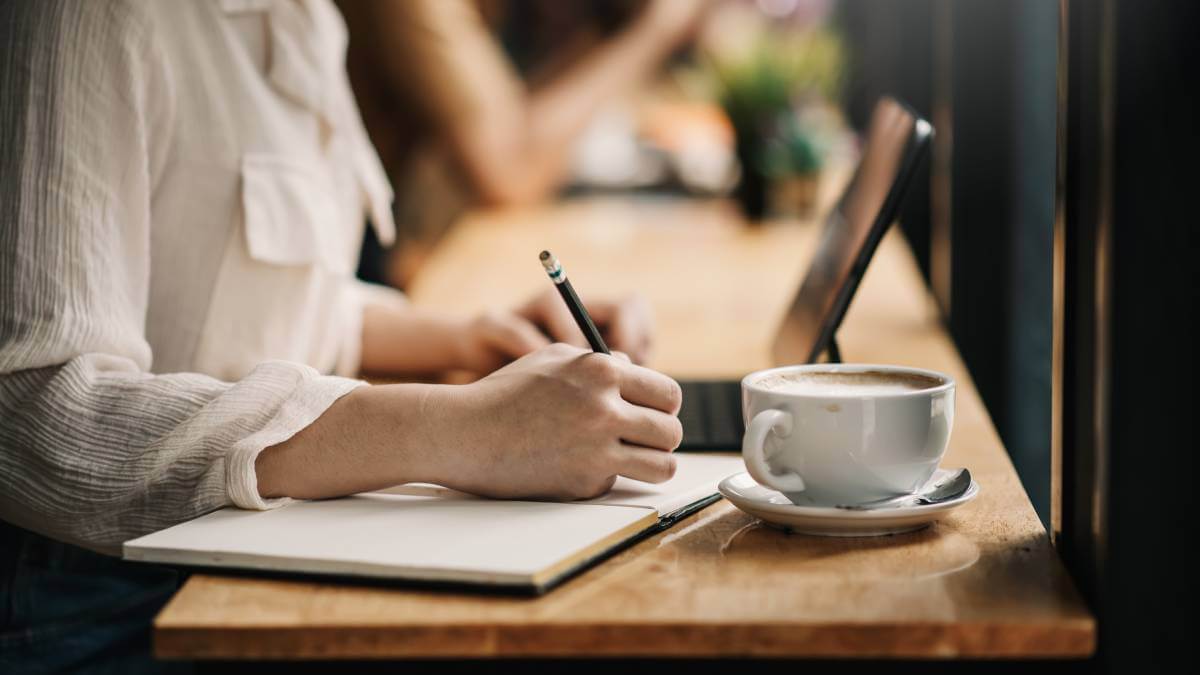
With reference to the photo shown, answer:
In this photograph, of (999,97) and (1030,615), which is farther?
(999,97)

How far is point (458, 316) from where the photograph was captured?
1226mm

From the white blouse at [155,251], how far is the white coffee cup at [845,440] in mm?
259

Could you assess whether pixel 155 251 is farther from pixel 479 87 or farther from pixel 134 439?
pixel 479 87

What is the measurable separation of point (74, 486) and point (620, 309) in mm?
532

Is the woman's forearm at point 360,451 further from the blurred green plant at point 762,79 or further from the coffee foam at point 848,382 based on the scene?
the blurred green plant at point 762,79

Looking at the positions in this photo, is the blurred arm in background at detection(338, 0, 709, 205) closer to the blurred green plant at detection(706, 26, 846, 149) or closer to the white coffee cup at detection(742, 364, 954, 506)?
the blurred green plant at detection(706, 26, 846, 149)

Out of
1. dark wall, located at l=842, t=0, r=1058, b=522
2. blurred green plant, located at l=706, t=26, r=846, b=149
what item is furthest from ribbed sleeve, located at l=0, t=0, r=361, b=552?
blurred green plant, located at l=706, t=26, r=846, b=149

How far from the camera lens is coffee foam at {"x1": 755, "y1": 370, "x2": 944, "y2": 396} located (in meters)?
0.70

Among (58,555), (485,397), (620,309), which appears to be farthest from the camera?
(620,309)

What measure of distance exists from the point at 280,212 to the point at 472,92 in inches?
59.8

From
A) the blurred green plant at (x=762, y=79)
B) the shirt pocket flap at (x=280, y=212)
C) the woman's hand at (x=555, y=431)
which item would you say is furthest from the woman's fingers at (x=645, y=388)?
the blurred green plant at (x=762, y=79)

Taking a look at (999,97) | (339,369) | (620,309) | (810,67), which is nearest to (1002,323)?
(999,97)

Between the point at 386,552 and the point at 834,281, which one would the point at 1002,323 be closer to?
the point at 834,281

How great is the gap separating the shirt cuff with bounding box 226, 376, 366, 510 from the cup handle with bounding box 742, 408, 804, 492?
24cm
